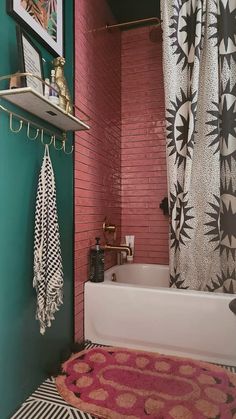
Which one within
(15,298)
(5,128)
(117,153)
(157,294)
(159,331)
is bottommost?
(159,331)

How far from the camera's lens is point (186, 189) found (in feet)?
5.52

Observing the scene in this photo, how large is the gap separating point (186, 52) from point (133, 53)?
950 mm

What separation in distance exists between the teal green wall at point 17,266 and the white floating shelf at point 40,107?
89mm

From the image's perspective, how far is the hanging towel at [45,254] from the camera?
124cm

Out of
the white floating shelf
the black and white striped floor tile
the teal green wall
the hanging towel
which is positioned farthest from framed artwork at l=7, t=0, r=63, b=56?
the black and white striped floor tile

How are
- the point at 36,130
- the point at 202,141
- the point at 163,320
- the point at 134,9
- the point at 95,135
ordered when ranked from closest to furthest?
the point at 36,130, the point at 163,320, the point at 202,141, the point at 95,135, the point at 134,9

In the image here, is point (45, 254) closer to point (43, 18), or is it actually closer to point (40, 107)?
point (40, 107)

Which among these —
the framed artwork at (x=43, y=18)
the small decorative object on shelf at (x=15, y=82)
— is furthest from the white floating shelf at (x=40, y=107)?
the framed artwork at (x=43, y=18)

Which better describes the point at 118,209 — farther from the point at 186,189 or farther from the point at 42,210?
the point at 42,210

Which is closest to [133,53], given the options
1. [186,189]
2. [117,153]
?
[117,153]

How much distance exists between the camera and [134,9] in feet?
7.57

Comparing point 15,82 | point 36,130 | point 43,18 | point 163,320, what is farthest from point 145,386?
point 43,18

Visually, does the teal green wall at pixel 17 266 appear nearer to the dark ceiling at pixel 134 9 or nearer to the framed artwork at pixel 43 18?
the framed artwork at pixel 43 18

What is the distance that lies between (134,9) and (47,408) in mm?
2740
